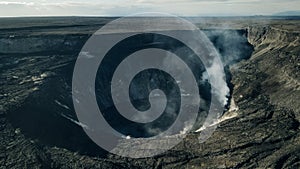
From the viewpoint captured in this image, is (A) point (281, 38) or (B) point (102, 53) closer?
(B) point (102, 53)

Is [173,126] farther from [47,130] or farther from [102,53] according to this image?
[102,53]

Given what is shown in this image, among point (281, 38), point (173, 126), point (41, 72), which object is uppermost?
point (281, 38)

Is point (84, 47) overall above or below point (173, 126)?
above

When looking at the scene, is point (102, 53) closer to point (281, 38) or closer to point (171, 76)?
point (171, 76)

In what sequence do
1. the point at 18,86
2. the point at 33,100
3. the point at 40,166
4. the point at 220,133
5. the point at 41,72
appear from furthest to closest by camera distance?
1. the point at 41,72
2. the point at 18,86
3. the point at 33,100
4. the point at 220,133
5. the point at 40,166

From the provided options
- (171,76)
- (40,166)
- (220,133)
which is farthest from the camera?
(171,76)

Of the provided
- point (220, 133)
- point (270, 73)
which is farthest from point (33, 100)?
point (270, 73)
